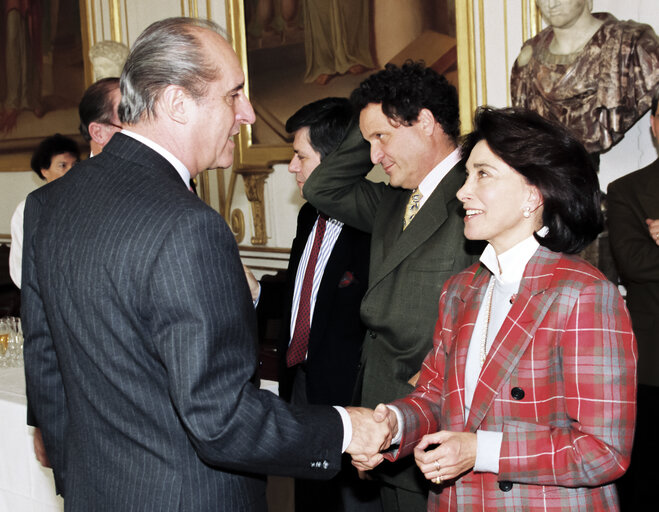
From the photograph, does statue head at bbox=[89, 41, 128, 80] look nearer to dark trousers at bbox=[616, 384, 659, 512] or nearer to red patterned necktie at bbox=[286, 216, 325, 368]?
red patterned necktie at bbox=[286, 216, 325, 368]

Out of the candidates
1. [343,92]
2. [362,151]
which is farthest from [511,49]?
[362,151]

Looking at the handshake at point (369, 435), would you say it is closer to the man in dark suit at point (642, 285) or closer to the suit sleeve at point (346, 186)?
the suit sleeve at point (346, 186)

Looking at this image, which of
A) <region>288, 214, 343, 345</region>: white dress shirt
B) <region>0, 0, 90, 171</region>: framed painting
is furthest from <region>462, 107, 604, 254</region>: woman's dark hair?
<region>0, 0, 90, 171</region>: framed painting

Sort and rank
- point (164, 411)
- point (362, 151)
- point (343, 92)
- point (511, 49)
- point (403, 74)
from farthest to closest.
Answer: point (343, 92) → point (511, 49) → point (362, 151) → point (403, 74) → point (164, 411)

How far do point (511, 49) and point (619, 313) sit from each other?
302 cm

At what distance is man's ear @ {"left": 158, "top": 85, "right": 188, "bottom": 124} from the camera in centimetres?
180

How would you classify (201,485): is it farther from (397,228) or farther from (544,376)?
(397,228)

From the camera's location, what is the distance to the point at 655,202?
362 centimetres

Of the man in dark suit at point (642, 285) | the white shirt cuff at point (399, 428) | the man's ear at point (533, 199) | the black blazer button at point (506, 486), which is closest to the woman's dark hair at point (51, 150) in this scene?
the man in dark suit at point (642, 285)

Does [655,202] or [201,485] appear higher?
[655,202]

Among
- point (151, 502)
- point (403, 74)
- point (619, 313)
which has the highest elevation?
point (403, 74)

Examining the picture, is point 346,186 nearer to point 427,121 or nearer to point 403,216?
point 403,216

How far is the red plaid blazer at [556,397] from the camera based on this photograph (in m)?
1.78

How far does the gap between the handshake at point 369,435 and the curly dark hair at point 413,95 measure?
1176 mm
